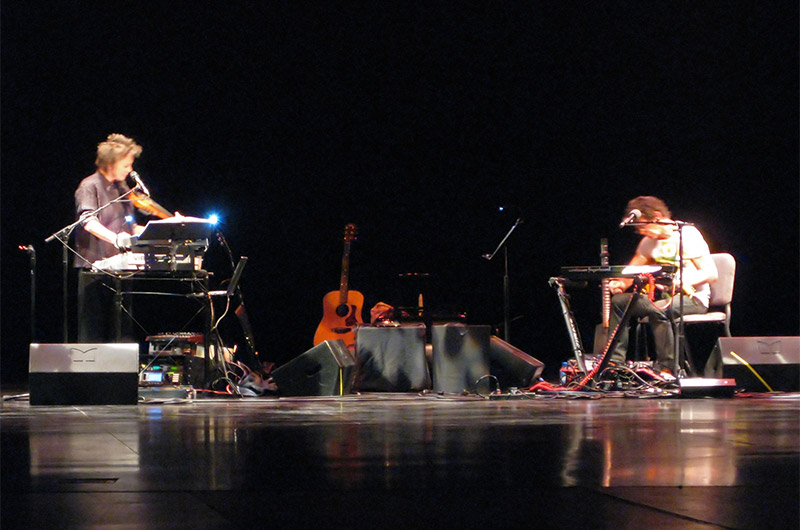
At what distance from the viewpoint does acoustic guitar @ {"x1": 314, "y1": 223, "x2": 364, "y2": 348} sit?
755cm

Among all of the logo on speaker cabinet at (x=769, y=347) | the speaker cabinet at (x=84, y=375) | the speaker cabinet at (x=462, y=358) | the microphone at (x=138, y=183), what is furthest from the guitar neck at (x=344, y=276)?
the logo on speaker cabinet at (x=769, y=347)

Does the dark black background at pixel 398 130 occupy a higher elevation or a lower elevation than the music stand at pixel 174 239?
higher

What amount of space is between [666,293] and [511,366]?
44.4 inches

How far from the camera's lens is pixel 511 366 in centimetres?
587

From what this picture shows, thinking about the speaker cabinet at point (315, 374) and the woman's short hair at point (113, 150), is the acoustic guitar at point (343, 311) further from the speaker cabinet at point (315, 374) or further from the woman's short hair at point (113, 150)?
the woman's short hair at point (113, 150)

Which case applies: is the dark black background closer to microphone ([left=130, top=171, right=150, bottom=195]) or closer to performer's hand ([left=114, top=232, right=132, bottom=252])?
microphone ([left=130, top=171, right=150, bottom=195])

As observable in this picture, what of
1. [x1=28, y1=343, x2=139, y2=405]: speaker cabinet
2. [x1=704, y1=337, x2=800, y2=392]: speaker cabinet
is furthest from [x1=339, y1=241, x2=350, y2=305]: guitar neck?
[x1=704, y1=337, x2=800, y2=392]: speaker cabinet

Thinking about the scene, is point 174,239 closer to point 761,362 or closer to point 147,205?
point 147,205

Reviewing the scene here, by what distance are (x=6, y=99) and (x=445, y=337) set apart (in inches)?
160

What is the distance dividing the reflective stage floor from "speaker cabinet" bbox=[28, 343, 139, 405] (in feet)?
1.85

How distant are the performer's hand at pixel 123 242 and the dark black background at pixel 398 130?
9.51 feet

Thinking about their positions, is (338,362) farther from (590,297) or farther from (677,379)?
(590,297)

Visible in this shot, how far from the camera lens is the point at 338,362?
18.3 feet

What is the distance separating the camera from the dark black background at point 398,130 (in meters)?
7.46
